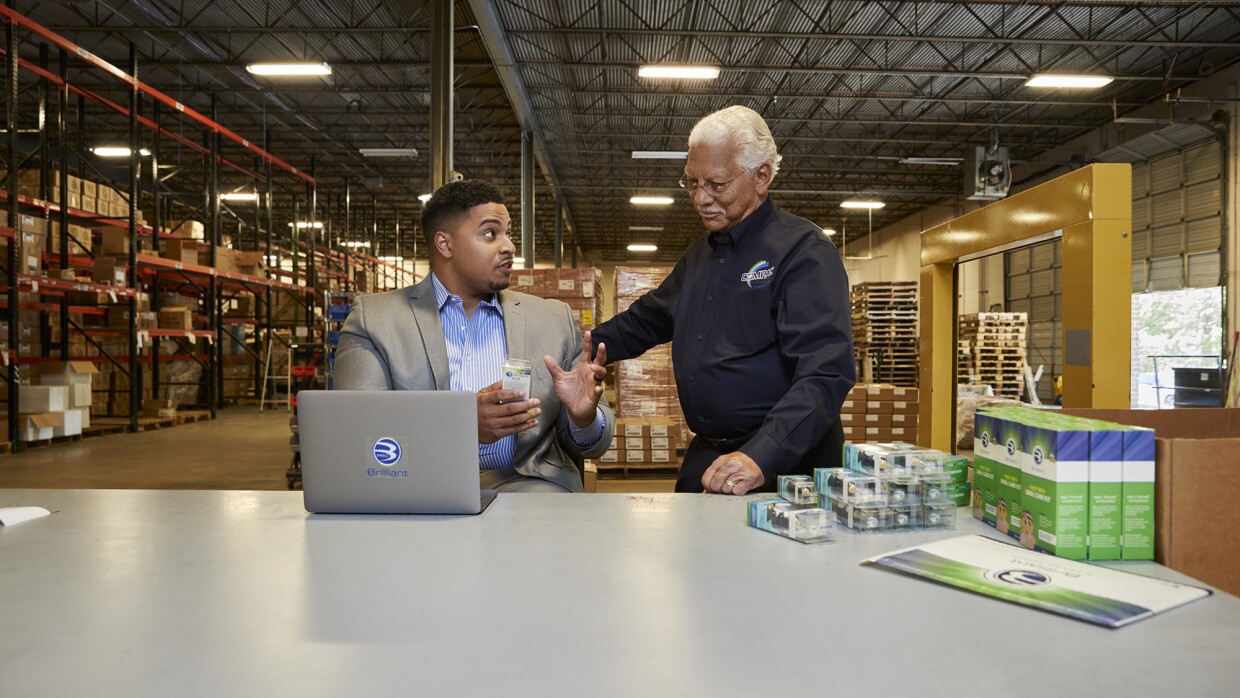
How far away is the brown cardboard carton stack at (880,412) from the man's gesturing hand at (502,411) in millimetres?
7953

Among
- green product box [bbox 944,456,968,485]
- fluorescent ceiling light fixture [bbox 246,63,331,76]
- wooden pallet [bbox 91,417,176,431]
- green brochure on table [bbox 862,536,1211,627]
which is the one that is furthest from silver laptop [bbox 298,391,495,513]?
wooden pallet [bbox 91,417,176,431]

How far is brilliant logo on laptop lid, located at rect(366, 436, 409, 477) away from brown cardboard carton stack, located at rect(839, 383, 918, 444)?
8.43 meters

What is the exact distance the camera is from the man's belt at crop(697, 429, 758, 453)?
7.95 ft

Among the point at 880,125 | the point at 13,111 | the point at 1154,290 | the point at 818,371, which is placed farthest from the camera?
the point at 880,125

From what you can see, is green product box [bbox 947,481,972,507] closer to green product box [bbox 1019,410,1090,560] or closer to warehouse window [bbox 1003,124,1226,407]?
green product box [bbox 1019,410,1090,560]

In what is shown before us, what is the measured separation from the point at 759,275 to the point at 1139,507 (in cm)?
122

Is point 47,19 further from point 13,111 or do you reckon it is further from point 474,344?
point 474,344

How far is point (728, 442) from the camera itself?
8.09 ft

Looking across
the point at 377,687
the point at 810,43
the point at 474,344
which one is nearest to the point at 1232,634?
the point at 377,687

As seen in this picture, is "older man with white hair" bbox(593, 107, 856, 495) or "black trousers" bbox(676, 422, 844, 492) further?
"black trousers" bbox(676, 422, 844, 492)

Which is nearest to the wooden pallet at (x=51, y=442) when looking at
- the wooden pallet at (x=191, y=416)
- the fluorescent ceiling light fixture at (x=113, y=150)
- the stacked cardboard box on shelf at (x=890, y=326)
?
the wooden pallet at (x=191, y=416)

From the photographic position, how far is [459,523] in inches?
65.5

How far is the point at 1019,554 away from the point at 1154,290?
51.8ft

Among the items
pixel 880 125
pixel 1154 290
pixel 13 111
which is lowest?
pixel 1154 290
